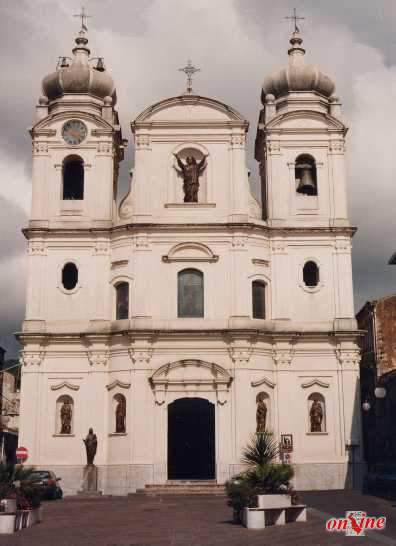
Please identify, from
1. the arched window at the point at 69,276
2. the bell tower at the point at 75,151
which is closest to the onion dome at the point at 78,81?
the bell tower at the point at 75,151

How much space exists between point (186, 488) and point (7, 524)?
13860 mm

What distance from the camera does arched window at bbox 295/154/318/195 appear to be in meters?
36.7

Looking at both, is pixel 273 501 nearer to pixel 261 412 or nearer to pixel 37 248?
pixel 261 412

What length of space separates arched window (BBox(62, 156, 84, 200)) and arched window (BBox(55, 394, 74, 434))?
9560mm

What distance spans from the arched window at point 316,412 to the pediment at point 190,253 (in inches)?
294

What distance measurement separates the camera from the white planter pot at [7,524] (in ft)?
59.2

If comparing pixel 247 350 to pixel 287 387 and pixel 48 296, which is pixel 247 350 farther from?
pixel 48 296

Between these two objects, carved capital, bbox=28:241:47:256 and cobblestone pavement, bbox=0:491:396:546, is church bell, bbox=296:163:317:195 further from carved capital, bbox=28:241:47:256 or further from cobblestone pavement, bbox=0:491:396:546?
cobblestone pavement, bbox=0:491:396:546

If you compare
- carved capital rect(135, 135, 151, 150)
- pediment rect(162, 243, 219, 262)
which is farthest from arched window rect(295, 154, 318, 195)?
carved capital rect(135, 135, 151, 150)

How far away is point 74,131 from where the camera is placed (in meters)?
37.1

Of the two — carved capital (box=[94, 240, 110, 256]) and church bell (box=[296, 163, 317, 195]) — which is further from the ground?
church bell (box=[296, 163, 317, 195])

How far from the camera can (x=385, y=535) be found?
16.6m

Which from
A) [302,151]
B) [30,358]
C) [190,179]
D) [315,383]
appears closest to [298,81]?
[302,151]

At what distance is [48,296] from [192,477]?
10.4 meters
